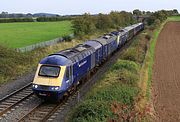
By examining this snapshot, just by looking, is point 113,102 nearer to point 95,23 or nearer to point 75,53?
point 75,53

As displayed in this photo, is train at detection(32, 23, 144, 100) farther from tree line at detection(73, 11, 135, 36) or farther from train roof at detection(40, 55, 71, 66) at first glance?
tree line at detection(73, 11, 135, 36)

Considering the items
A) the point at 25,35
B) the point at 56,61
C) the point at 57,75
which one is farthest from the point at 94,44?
the point at 25,35

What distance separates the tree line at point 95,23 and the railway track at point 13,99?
36.4m

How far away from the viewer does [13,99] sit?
68.3 ft

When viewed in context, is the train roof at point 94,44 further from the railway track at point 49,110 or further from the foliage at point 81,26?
the foliage at point 81,26

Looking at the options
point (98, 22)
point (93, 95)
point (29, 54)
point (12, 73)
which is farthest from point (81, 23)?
point (93, 95)

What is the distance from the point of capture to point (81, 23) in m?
61.0

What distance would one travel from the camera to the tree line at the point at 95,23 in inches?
2378

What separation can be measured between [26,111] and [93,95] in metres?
4.59

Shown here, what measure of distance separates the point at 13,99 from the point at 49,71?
339 cm

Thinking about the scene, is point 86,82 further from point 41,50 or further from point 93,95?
point 41,50

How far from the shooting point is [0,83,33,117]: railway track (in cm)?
1877

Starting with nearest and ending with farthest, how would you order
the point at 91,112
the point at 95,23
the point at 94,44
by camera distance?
the point at 91,112 < the point at 94,44 < the point at 95,23

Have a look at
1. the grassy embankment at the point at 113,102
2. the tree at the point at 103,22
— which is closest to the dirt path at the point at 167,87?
the grassy embankment at the point at 113,102
